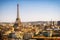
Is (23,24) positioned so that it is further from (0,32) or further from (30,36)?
(0,32)

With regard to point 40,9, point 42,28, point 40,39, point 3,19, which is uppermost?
point 40,9

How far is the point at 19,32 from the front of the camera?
8.25ft

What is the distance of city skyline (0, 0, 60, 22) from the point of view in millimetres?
2535

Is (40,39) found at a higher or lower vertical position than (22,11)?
lower

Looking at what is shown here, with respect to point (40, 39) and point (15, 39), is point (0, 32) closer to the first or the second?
point (15, 39)

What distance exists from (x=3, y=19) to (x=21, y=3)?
16.3 inches

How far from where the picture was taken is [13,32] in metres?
2.52

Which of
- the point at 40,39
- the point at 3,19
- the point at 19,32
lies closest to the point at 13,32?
the point at 19,32

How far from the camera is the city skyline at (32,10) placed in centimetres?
254

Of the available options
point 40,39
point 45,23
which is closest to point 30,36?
point 40,39

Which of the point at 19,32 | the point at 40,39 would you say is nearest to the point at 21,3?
the point at 19,32

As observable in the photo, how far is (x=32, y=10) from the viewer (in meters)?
2.56

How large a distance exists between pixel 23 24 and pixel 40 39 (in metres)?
0.39

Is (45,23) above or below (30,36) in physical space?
above
